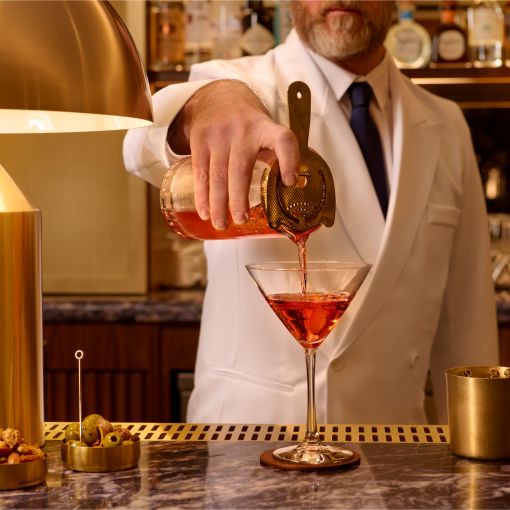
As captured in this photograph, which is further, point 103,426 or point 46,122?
point 46,122

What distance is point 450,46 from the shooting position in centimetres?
315

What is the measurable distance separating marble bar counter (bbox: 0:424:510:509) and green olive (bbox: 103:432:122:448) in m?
0.03

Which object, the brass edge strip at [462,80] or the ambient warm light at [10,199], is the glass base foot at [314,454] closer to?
the ambient warm light at [10,199]

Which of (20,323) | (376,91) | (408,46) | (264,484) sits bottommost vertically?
(264,484)

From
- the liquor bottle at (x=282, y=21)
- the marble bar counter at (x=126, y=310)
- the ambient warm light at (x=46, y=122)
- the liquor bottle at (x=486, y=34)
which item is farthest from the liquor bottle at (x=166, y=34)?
the ambient warm light at (x=46, y=122)

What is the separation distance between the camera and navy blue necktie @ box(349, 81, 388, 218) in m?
1.93

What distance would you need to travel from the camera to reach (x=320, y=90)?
192 cm

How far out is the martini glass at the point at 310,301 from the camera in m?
1.09

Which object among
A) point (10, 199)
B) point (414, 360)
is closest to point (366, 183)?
point (414, 360)

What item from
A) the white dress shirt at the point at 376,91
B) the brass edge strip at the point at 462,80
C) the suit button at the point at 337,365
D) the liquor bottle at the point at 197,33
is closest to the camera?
the suit button at the point at 337,365

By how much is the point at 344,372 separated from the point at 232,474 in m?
0.82

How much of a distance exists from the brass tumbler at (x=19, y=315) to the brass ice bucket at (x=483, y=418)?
0.48 m

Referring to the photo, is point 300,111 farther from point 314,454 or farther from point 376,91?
point 376,91

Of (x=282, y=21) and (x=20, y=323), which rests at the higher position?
(x=282, y=21)
